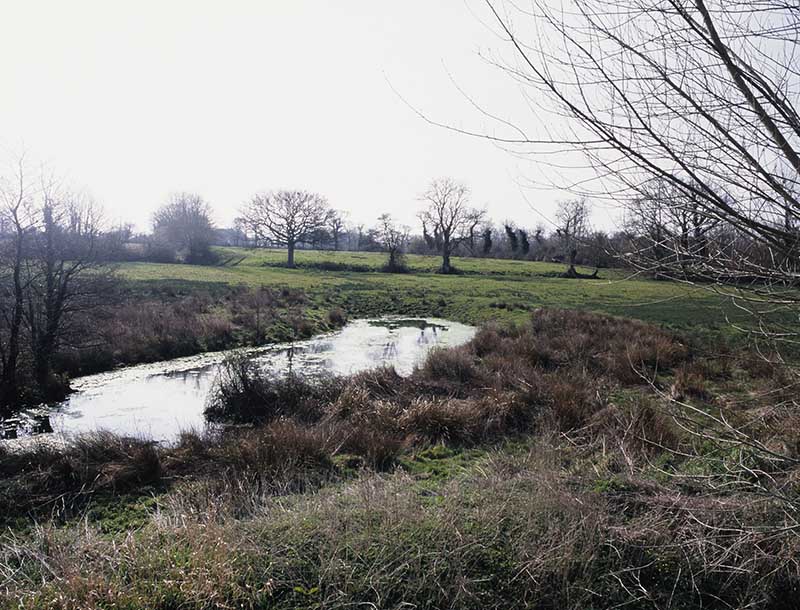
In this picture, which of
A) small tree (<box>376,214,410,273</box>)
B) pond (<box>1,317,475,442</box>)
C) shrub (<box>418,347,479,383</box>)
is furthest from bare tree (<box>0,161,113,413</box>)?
small tree (<box>376,214,410,273</box>)

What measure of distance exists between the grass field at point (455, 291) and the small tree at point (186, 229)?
9.50ft

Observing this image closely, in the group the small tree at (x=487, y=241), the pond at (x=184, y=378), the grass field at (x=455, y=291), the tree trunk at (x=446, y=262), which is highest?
the small tree at (x=487, y=241)

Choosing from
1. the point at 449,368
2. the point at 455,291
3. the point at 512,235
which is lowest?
the point at 449,368


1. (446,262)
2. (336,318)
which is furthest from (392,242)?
(336,318)

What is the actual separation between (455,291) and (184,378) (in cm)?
2401

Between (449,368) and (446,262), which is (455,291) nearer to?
(446,262)

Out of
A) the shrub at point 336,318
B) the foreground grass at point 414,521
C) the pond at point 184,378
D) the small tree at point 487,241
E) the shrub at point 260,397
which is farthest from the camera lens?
the small tree at point 487,241

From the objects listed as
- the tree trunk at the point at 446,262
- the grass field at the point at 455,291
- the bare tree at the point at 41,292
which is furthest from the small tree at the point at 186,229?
the bare tree at the point at 41,292

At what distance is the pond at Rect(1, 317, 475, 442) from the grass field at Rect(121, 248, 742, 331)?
558 centimetres

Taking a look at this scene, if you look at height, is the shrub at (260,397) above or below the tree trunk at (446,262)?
below

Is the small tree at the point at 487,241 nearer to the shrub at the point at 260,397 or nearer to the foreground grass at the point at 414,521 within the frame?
the shrub at the point at 260,397

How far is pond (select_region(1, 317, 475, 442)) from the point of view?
33.2 ft

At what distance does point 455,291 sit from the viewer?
35.9 m

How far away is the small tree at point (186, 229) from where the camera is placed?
54.9m
